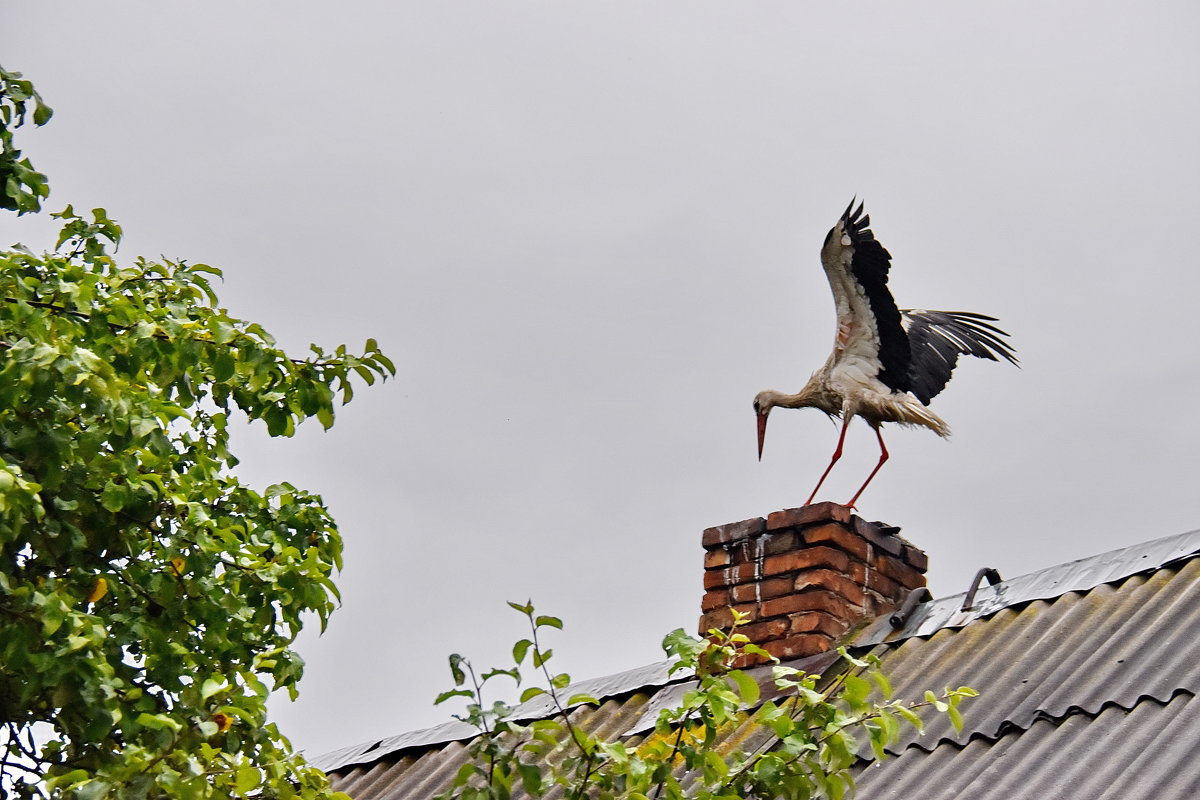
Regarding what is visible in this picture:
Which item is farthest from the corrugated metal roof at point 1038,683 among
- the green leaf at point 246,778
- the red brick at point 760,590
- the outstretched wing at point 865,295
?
the green leaf at point 246,778

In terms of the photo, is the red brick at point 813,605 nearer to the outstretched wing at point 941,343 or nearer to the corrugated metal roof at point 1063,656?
the corrugated metal roof at point 1063,656

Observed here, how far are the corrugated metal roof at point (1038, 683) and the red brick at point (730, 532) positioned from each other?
0.55m

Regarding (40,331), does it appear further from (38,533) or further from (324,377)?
(324,377)

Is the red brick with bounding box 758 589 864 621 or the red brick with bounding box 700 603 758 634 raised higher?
the red brick with bounding box 700 603 758 634

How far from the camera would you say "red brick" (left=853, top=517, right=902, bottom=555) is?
6344mm

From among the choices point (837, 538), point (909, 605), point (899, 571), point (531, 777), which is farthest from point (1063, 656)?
point (531, 777)

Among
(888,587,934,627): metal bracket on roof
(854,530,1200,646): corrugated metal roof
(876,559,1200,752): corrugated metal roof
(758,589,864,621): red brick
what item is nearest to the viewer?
(876,559,1200,752): corrugated metal roof

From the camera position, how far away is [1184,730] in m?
4.26

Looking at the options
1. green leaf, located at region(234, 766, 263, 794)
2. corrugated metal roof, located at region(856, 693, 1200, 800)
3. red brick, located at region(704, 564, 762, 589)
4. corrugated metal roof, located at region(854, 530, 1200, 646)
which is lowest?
corrugated metal roof, located at region(856, 693, 1200, 800)

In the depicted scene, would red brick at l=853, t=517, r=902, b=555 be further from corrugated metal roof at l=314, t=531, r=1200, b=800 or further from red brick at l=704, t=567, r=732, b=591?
red brick at l=704, t=567, r=732, b=591

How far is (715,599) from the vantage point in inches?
254

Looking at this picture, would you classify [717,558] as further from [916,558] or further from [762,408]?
[762,408]

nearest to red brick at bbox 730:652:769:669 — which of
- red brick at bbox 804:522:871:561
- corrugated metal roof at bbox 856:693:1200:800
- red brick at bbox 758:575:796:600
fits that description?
red brick at bbox 758:575:796:600

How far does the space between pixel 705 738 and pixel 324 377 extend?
171 cm
